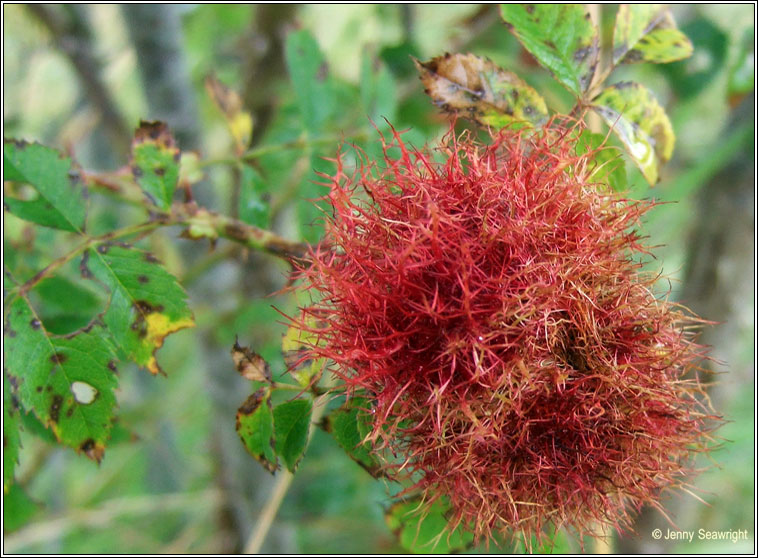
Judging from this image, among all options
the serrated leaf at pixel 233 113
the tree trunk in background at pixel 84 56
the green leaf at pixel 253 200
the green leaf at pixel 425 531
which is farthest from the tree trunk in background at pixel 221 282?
the green leaf at pixel 425 531

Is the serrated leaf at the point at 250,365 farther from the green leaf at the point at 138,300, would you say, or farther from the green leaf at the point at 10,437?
the green leaf at the point at 10,437

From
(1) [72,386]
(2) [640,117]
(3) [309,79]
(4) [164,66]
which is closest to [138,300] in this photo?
(1) [72,386]

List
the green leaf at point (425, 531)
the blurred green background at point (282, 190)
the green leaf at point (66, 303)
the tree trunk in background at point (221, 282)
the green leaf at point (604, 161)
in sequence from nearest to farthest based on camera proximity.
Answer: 1. the green leaf at point (604, 161)
2. the green leaf at point (425, 531)
3. the green leaf at point (66, 303)
4. the blurred green background at point (282, 190)
5. the tree trunk in background at point (221, 282)

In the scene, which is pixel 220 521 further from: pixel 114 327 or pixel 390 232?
pixel 390 232

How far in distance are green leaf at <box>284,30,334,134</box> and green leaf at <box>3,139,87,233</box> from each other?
36cm

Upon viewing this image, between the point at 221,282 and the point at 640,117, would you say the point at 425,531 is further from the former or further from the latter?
the point at 221,282

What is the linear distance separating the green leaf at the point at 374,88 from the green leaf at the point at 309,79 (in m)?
0.06

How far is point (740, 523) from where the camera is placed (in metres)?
1.93

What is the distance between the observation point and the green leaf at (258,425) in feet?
2.13

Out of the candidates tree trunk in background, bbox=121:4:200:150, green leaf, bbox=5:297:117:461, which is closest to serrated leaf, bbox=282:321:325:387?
green leaf, bbox=5:297:117:461

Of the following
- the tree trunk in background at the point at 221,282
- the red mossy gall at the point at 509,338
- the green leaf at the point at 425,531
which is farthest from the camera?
the tree trunk in background at the point at 221,282

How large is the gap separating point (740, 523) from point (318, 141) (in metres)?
1.84

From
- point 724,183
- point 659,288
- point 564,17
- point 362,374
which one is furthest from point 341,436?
point 724,183

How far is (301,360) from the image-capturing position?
636 mm
